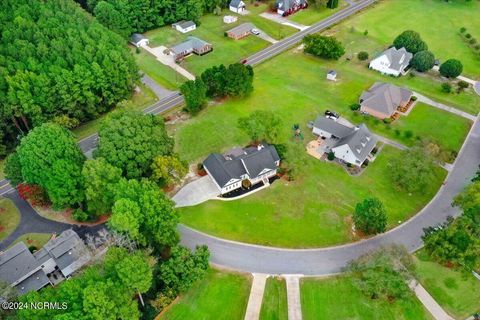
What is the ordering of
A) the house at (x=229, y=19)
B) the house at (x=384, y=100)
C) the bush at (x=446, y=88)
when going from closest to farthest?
the house at (x=384, y=100)
the bush at (x=446, y=88)
the house at (x=229, y=19)

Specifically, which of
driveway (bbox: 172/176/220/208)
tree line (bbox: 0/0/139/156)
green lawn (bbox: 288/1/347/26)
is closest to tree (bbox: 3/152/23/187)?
tree line (bbox: 0/0/139/156)

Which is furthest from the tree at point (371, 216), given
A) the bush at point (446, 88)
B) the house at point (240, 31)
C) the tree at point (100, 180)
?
the house at point (240, 31)

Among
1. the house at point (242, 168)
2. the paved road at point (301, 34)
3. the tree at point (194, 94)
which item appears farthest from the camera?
the paved road at point (301, 34)

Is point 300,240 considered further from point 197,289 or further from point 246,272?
point 197,289

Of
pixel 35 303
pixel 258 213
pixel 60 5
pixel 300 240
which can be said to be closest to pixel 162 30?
pixel 60 5

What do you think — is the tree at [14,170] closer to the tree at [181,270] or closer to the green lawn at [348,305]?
the tree at [181,270]

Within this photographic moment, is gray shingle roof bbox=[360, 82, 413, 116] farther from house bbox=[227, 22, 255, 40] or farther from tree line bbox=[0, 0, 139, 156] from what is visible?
tree line bbox=[0, 0, 139, 156]
